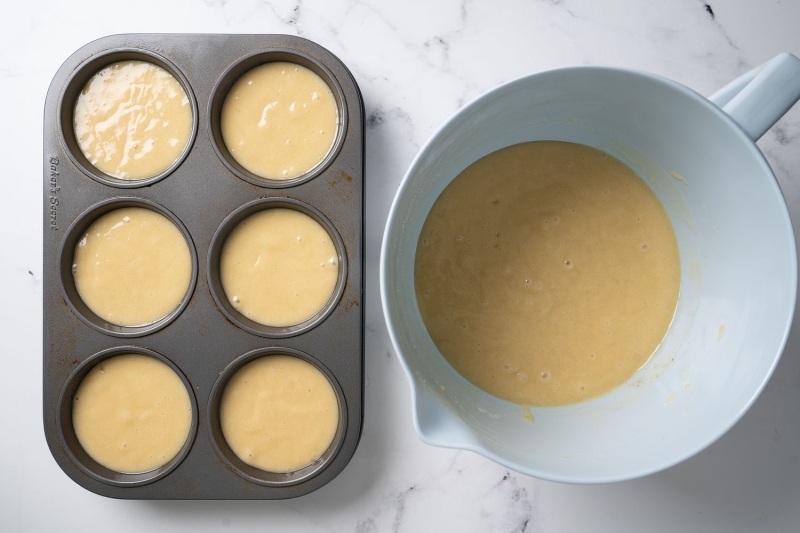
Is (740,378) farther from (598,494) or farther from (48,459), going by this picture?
(48,459)

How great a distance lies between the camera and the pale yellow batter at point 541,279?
107 cm

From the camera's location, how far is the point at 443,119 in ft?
3.85

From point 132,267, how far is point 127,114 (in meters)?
0.31

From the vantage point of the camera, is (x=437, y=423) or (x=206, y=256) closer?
(x=437, y=423)

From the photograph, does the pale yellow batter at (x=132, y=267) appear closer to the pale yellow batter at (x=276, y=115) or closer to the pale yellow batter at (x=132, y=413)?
the pale yellow batter at (x=132, y=413)

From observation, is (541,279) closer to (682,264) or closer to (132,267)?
(682,264)

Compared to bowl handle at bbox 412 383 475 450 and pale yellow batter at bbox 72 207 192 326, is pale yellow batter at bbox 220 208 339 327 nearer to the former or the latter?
pale yellow batter at bbox 72 207 192 326

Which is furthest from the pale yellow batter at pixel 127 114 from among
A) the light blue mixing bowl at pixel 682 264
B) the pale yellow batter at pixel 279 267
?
the light blue mixing bowl at pixel 682 264

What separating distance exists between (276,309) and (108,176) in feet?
1.41

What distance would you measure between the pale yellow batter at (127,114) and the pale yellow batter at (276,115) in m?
0.11

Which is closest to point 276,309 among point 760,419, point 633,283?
point 633,283

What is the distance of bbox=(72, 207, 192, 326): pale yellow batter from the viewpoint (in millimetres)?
1144

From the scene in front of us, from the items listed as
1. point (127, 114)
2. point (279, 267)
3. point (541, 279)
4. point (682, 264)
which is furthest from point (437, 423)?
point (127, 114)

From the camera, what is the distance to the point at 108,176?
1146 millimetres
